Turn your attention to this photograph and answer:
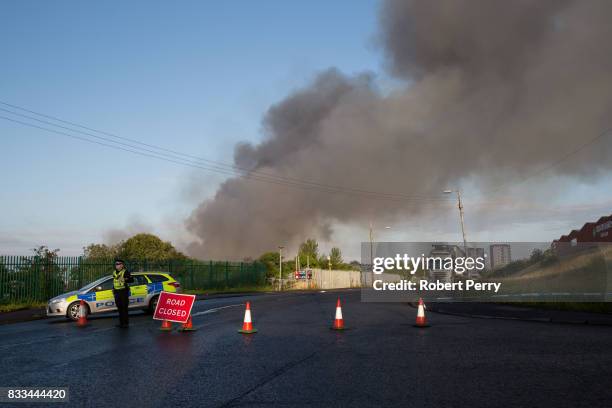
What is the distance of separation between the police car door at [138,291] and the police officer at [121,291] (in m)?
4.00

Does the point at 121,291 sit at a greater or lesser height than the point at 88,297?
greater

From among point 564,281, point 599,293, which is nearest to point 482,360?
point 599,293

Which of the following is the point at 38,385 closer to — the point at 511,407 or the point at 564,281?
the point at 511,407

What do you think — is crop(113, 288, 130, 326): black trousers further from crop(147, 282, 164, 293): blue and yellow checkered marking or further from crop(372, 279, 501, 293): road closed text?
crop(372, 279, 501, 293): road closed text

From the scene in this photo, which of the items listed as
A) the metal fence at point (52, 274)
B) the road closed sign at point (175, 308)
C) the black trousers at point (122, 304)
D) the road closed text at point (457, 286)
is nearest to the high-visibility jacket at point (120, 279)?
the black trousers at point (122, 304)

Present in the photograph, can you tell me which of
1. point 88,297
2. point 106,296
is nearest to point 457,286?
point 106,296

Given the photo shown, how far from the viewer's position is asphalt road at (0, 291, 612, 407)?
6.20 m

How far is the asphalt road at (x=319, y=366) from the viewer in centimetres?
620

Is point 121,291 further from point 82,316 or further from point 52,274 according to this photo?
point 52,274

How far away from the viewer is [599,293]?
2539cm

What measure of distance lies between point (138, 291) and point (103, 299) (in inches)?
46.8

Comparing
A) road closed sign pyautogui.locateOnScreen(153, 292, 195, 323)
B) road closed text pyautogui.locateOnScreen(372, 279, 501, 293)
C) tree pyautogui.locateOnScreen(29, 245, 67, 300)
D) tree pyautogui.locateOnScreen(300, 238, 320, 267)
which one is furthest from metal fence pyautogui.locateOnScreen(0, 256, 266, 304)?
tree pyautogui.locateOnScreen(300, 238, 320, 267)

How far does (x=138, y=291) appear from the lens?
18422mm

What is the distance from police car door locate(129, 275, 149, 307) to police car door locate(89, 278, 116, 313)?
0.69m
